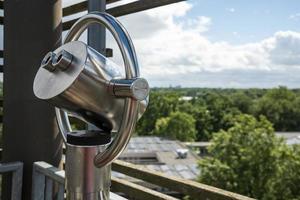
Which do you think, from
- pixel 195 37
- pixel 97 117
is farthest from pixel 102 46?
pixel 195 37

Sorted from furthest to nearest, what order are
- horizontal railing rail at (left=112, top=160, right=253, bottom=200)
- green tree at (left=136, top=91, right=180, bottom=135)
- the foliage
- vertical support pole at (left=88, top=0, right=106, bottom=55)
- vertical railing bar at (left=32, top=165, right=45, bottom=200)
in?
green tree at (left=136, top=91, right=180, bottom=135) < the foliage < vertical railing bar at (left=32, top=165, right=45, bottom=200) < vertical support pole at (left=88, top=0, right=106, bottom=55) < horizontal railing rail at (left=112, top=160, right=253, bottom=200)

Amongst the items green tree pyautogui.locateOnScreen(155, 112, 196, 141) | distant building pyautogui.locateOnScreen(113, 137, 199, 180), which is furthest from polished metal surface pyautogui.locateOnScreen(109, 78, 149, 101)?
green tree pyautogui.locateOnScreen(155, 112, 196, 141)

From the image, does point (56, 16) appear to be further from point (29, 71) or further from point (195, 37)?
point (195, 37)

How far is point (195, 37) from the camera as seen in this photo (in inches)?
1138

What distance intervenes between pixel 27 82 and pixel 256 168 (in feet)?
36.6

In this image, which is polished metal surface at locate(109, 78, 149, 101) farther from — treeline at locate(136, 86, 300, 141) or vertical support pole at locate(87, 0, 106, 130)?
treeline at locate(136, 86, 300, 141)

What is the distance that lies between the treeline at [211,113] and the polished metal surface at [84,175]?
77.1ft

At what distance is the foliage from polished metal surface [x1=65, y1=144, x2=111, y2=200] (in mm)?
10872

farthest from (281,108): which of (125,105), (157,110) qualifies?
(125,105)

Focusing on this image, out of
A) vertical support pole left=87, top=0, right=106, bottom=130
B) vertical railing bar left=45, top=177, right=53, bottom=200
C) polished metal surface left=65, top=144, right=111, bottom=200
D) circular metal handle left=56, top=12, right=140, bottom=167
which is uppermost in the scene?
vertical support pole left=87, top=0, right=106, bottom=130

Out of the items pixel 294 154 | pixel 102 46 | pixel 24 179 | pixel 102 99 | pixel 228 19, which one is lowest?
pixel 294 154

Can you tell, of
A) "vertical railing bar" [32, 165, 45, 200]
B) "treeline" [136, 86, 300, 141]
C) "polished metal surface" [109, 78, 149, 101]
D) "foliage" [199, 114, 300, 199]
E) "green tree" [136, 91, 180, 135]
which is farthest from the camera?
"green tree" [136, 91, 180, 135]

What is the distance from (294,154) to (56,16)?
12163mm

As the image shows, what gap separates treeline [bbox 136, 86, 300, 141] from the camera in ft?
80.4
